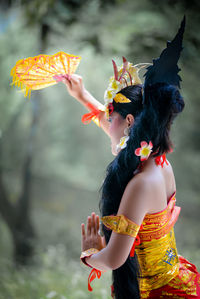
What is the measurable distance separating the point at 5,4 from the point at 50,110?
1602 millimetres

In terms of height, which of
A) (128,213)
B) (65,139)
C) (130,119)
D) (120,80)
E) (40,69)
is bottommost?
(128,213)

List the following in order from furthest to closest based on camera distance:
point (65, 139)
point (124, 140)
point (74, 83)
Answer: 1. point (65, 139)
2. point (74, 83)
3. point (124, 140)

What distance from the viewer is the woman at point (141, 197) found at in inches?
38.7


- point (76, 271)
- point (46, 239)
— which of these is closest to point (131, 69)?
point (76, 271)

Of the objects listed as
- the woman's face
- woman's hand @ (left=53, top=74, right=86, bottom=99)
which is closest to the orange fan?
woman's hand @ (left=53, top=74, right=86, bottom=99)

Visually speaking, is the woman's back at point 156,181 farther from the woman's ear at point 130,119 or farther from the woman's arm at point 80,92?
the woman's arm at point 80,92

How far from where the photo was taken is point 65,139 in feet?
16.4

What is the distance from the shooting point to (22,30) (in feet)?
14.5

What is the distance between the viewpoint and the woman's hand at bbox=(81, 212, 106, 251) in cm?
116

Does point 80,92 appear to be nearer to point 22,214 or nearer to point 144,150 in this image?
point 144,150

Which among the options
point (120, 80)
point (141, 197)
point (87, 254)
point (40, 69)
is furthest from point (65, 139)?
point (141, 197)

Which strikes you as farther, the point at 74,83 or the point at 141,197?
the point at 74,83

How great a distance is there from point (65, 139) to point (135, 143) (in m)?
4.01

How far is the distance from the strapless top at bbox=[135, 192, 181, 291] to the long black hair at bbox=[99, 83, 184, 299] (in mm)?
33
